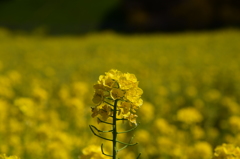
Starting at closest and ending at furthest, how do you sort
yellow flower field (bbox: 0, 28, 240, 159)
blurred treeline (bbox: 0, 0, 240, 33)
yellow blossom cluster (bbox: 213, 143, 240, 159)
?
yellow blossom cluster (bbox: 213, 143, 240, 159)
yellow flower field (bbox: 0, 28, 240, 159)
blurred treeline (bbox: 0, 0, 240, 33)

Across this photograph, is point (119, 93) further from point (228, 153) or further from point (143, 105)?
point (143, 105)

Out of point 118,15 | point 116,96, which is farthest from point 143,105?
point 118,15

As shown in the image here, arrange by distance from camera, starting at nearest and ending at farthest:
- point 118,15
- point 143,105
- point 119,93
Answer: point 119,93, point 143,105, point 118,15

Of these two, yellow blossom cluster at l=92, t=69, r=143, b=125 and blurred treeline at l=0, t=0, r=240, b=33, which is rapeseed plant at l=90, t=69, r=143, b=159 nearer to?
yellow blossom cluster at l=92, t=69, r=143, b=125

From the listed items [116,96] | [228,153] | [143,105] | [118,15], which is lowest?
[228,153]

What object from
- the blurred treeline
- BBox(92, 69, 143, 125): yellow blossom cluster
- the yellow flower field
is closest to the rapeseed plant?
BBox(92, 69, 143, 125): yellow blossom cluster

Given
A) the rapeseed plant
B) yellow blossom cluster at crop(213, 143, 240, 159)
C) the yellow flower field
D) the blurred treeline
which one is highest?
the blurred treeline
